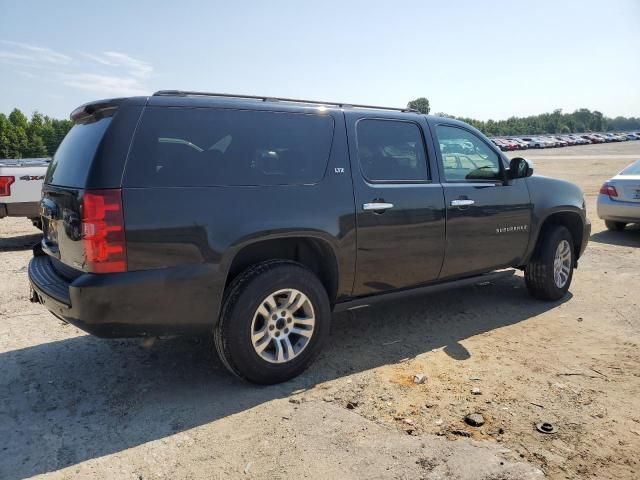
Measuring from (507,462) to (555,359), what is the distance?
5.37 feet

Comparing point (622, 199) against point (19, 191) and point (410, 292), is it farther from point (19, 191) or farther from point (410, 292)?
point (19, 191)

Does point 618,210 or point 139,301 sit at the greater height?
point 139,301

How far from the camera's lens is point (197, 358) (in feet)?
13.9

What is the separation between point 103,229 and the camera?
3.03 metres

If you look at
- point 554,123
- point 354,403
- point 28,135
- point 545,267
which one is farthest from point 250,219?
point 554,123

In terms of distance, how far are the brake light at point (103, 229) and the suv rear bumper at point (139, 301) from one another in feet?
0.29

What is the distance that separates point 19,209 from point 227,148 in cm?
690

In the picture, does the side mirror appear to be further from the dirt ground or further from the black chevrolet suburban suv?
the dirt ground

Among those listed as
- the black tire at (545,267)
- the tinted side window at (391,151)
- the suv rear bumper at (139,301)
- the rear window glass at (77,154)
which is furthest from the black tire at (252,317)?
the black tire at (545,267)

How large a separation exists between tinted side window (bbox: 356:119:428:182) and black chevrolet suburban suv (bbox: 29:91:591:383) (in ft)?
0.04

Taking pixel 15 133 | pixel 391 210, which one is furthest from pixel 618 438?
pixel 15 133

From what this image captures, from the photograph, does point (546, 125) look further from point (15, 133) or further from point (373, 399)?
point (373, 399)

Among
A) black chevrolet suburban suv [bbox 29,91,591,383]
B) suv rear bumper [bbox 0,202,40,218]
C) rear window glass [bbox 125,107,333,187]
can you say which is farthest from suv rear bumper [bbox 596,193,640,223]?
suv rear bumper [bbox 0,202,40,218]

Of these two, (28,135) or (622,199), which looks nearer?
(622,199)
